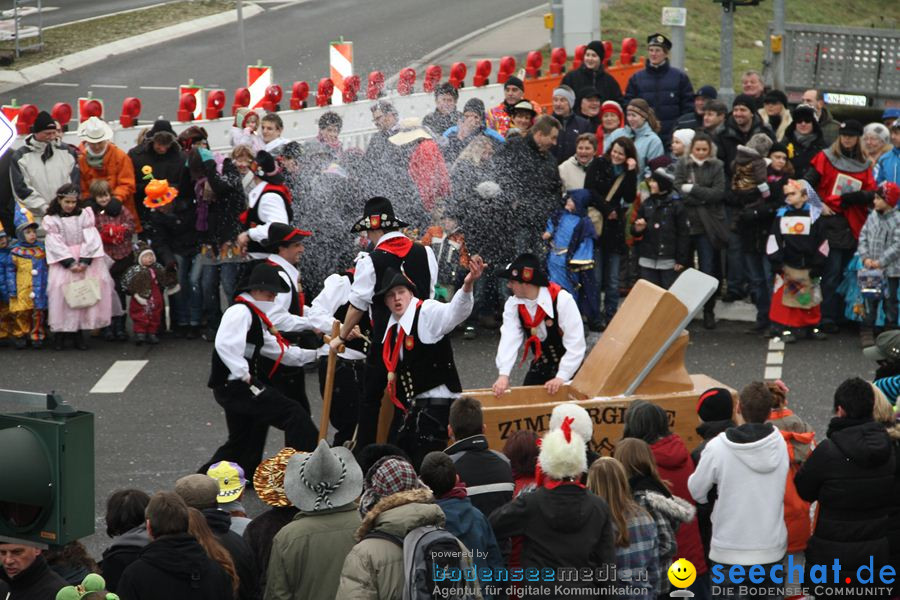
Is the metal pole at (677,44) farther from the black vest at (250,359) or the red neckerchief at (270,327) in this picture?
the black vest at (250,359)

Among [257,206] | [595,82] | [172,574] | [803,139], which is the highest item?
[595,82]

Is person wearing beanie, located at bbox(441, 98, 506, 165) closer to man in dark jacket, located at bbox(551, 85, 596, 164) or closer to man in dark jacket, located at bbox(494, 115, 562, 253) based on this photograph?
man in dark jacket, located at bbox(494, 115, 562, 253)

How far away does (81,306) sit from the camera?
535 inches

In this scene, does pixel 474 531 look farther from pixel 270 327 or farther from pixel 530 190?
pixel 530 190

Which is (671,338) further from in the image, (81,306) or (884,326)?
(81,306)

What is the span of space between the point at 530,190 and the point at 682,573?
6585mm

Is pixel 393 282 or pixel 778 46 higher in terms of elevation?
pixel 778 46

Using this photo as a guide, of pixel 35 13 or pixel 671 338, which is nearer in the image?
pixel 671 338

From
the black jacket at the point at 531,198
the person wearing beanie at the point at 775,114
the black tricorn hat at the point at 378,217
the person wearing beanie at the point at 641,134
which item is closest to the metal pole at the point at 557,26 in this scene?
the person wearing beanie at the point at 775,114

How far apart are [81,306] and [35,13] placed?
707 inches

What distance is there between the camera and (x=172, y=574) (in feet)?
20.7

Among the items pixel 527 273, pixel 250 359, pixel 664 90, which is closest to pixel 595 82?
pixel 664 90

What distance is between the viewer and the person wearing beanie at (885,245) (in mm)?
13039

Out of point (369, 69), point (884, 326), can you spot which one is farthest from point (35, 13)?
point (884, 326)
